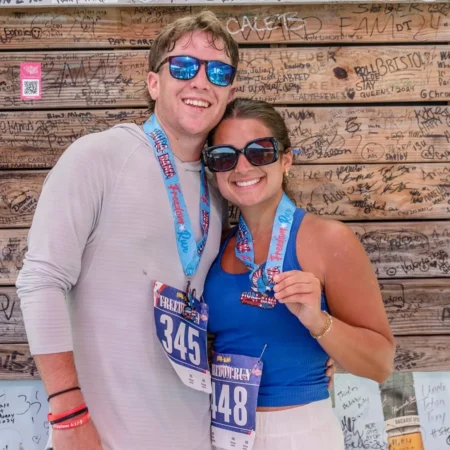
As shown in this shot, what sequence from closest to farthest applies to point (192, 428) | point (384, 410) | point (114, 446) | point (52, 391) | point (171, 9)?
point (52, 391), point (114, 446), point (192, 428), point (171, 9), point (384, 410)

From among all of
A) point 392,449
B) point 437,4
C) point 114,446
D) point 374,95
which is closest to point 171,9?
point 374,95

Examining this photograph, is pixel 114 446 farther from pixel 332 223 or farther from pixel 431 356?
pixel 431 356

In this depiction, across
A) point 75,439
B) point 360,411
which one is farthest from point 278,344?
point 360,411

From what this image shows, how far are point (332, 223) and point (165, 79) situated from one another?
2.35ft

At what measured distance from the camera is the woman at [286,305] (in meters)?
1.36

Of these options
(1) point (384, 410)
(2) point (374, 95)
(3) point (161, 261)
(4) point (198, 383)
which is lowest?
(1) point (384, 410)

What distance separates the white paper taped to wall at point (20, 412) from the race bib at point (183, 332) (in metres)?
1.22

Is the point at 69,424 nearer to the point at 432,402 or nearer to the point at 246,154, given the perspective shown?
the point at 246,154

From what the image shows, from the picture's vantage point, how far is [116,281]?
51.7 inches

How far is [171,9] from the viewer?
2154 millimetres

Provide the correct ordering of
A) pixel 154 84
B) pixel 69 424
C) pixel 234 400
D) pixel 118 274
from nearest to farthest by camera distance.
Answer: pixel 69 424 → pixel 118 274 → pixel 234 400 → pixel 154 84

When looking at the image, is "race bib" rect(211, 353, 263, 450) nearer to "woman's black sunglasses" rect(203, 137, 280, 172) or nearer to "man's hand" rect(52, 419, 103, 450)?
"man's hand" rect(52, 419, 103, 450)

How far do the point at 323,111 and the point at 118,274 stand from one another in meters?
1.38

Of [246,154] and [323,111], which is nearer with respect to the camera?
[246,154]
